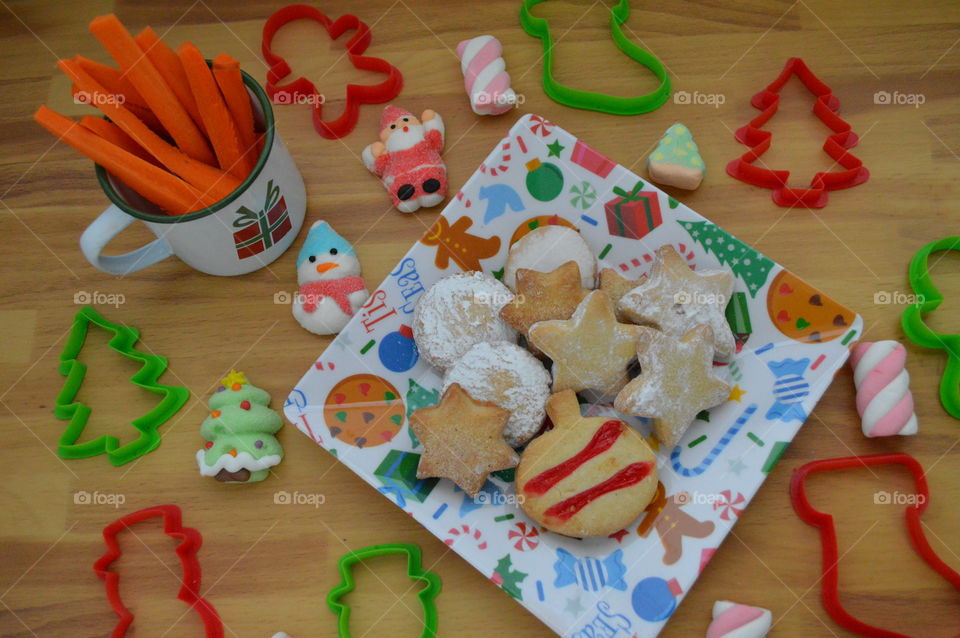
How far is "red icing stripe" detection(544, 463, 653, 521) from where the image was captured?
955 mm

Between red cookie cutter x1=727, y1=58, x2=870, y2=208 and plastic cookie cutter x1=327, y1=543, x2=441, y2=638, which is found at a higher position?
red cookie cutter x1=727, y1=58, x2=870, y2=208

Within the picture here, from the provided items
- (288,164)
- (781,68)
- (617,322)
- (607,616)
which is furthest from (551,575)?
(781,68)

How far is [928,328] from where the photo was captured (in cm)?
110

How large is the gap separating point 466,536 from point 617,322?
12.7 inches

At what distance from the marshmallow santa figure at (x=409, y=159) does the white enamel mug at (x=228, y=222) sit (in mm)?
126

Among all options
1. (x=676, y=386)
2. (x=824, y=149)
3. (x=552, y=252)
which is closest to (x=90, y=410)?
(x=552, y=252)

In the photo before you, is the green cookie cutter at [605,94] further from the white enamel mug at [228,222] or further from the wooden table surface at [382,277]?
the white enamel mug at [228,222]

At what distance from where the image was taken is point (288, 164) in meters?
1.12

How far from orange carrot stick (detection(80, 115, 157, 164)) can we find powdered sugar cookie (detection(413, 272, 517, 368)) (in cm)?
42

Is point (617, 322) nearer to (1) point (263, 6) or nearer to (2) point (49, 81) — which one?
(1) point (263, 6)

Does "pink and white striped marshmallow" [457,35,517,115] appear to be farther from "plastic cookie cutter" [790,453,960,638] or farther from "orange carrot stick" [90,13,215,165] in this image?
"plastic cookie cutter" [790,453,960,638]

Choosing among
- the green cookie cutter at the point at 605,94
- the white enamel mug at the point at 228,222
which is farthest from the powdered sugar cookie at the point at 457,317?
the green cookie cutter at the point at 605,94

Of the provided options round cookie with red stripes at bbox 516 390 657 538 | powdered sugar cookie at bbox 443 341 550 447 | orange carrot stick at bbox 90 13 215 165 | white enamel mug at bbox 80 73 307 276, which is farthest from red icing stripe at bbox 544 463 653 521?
orange carrot stick at bbox 90 13 215 165

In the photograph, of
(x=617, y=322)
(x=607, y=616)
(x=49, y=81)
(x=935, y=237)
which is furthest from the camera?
(x=49, y=81)
